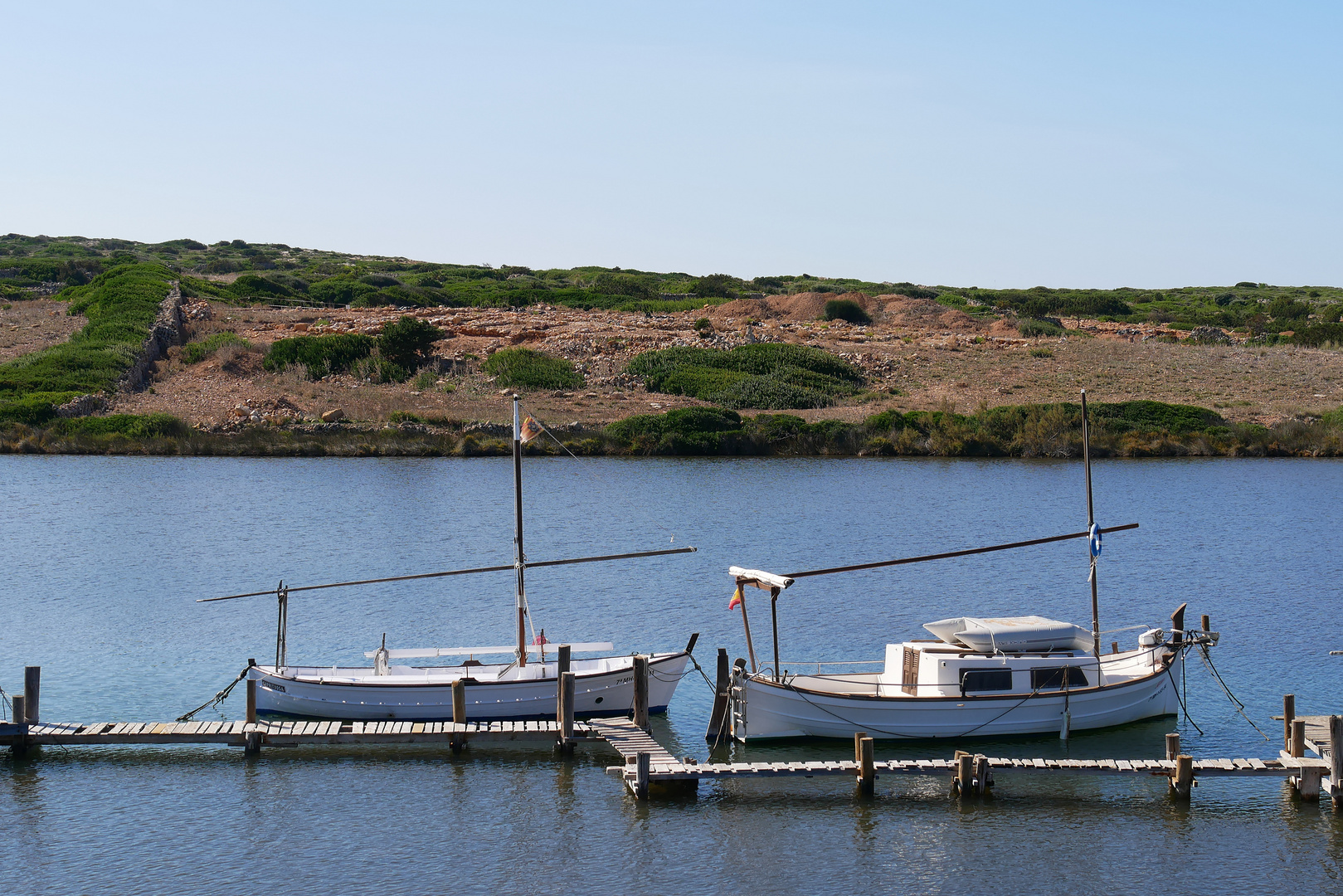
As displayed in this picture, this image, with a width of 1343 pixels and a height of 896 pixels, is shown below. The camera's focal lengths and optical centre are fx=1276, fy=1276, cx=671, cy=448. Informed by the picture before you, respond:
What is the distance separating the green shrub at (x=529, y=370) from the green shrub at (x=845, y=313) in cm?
2846

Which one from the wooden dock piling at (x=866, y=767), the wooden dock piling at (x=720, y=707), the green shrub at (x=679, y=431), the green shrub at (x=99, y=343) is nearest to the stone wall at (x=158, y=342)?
the green shrub at (x=99, y=343)

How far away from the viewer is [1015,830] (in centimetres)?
1934

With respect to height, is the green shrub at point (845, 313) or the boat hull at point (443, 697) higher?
the green shrub at point (845, 313)

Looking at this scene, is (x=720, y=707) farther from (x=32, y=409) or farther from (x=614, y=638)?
(x=32, y=409)

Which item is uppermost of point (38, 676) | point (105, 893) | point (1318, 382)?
point (1318, 382)

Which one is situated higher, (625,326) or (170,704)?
(625,326)

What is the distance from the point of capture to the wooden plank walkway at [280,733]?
71.2ft

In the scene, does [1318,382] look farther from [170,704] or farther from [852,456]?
[170,704]

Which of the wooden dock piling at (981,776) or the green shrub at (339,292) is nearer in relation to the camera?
the wooden dock piling at (981,776)

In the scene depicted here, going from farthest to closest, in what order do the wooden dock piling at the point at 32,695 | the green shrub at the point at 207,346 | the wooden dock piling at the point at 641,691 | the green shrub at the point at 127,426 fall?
the green shrub at the point at 207,346, the green shrub at the point at 127,426, the wooden dock piling at the point at 641,691, the wooden dock piling at the point at 32,695

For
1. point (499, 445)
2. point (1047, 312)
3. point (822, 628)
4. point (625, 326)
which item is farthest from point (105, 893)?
point (1047, 312)

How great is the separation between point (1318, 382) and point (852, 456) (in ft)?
103

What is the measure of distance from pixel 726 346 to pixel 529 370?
14708mm

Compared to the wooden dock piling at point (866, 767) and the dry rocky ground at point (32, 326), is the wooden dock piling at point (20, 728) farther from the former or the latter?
the dry rocky ground at point (32, 326)
